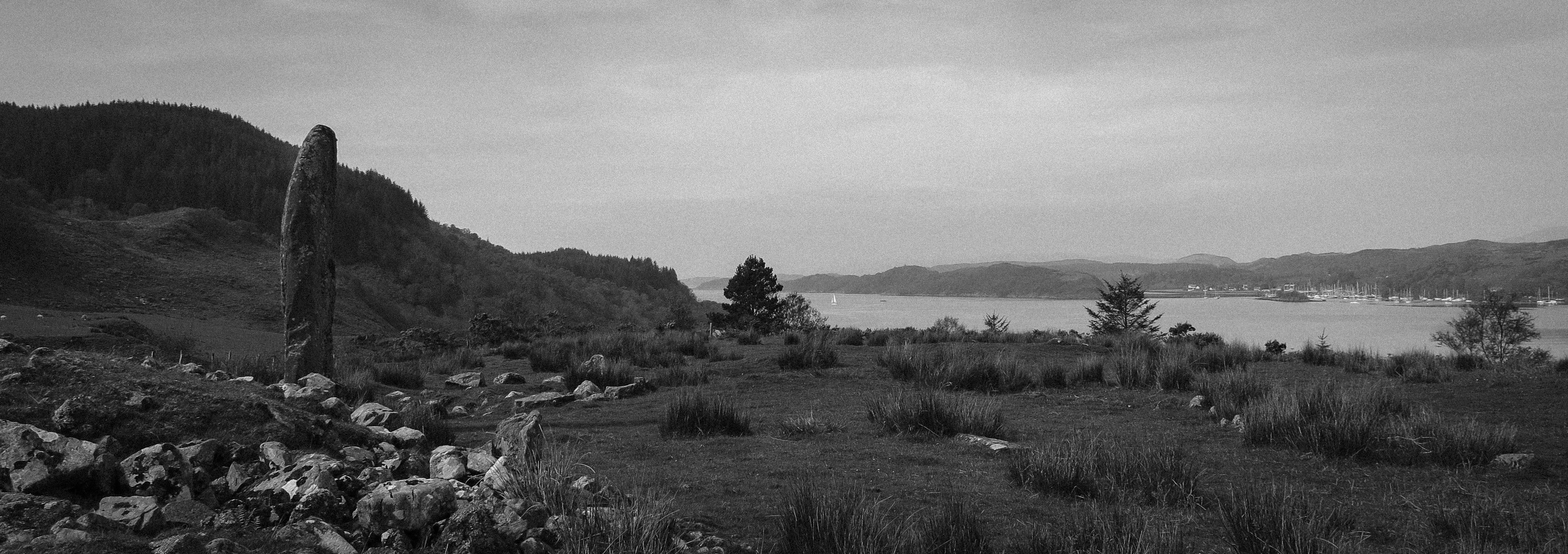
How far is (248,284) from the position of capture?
2747 centimetres

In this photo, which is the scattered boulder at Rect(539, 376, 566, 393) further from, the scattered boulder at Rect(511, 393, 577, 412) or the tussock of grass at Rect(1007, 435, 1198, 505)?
the tussock of grass at Rect(1007, 435, 1198, 505)

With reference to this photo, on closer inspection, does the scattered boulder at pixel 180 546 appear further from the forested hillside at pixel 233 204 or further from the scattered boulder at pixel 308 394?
the forested hillside at pixel 233 204

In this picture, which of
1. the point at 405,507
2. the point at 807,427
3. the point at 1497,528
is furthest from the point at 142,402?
the point at 1497,528

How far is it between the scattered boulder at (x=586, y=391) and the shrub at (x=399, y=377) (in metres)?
3.00

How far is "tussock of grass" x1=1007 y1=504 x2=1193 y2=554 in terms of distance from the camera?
3.26 metres

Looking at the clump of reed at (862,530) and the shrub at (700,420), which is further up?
the clump of reed at (862,530)

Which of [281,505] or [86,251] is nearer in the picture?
[281,505]

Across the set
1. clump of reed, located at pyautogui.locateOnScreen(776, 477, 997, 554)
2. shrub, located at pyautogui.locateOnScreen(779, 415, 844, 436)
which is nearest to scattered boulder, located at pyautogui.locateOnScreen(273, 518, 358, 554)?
clump of reed, located at pyautogui.locateOnScreen(776, 477, 997, 554)

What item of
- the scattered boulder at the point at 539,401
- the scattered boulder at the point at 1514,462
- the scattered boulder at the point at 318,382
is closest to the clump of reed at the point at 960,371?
the scattered boulder at the point at 539,401

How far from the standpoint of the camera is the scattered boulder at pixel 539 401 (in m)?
9.14

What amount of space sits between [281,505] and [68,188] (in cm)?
4601

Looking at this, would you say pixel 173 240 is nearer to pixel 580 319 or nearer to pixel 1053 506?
pixel 580 319

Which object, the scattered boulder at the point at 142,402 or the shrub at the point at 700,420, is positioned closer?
the scattered boulder at the point at 142,402

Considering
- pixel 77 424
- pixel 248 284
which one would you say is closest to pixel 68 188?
pixel 248 284
